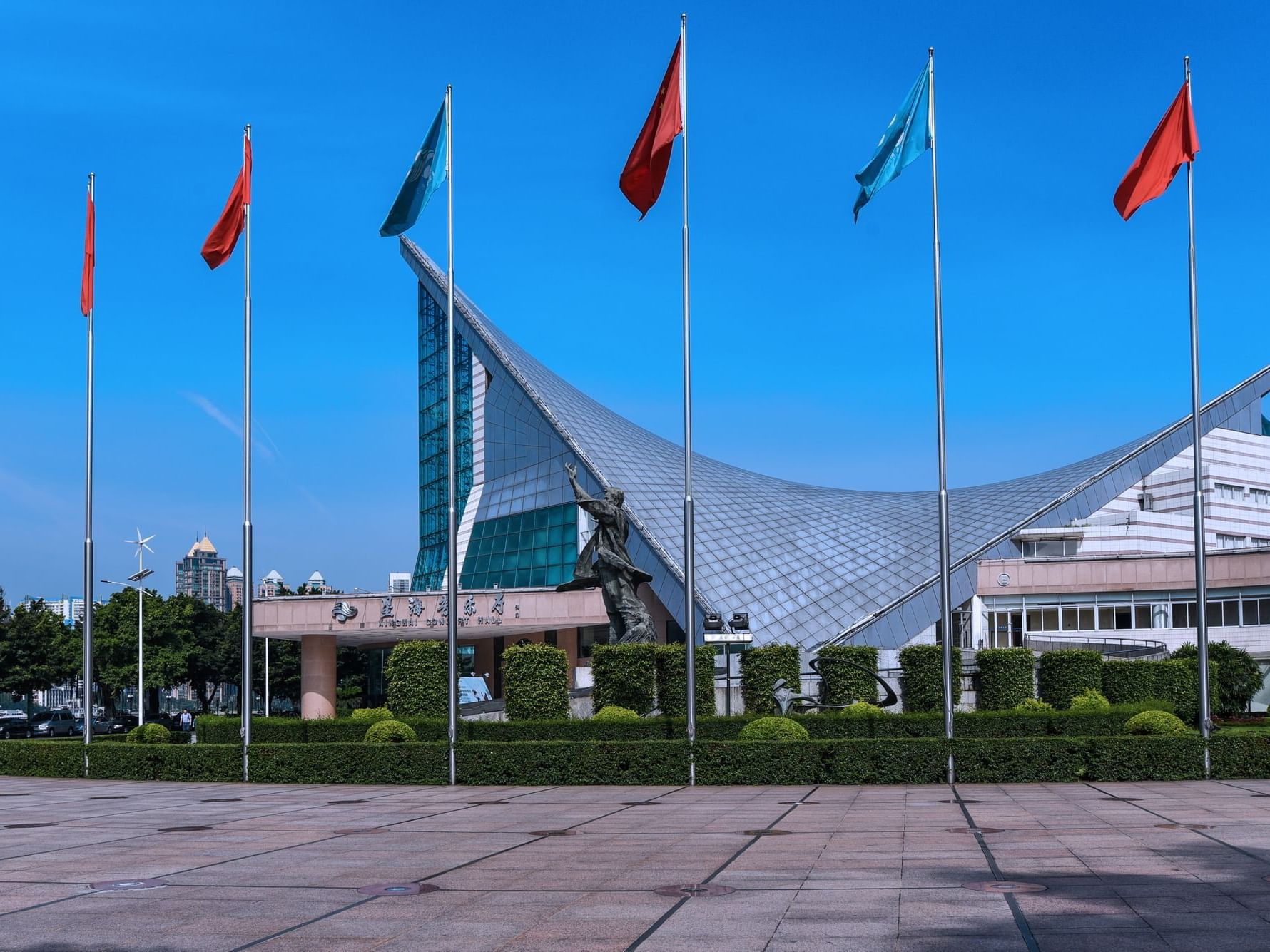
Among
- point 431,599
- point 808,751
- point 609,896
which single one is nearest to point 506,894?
point 609,896

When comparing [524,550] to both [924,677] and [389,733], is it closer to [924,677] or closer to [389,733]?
[924,677]

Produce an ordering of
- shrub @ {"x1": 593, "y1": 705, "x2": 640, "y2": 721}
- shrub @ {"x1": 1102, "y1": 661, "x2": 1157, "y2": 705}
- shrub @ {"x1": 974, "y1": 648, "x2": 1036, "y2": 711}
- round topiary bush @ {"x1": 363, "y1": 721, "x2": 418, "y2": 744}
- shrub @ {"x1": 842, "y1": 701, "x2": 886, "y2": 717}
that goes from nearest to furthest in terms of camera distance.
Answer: shrub @ {"x1": 842, "y1": 701, "x2": 886, "y2": 717}, round topiary bush @ {"x1": 363, "y1": 721, "x2": 418, "y2": 744}, shrub @ {"x1": 593, "y1": 705, "x2": 640, "y2": 721}, shrub @ {"x1": 974, "y1": 648, "x2": 1036, "y2": 711}, shrub @ {"x1": 1102, "y1": 661, "x2": 1157, "y2": 705}

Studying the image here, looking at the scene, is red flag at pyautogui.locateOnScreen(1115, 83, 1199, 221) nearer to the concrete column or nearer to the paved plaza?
the paved plaza

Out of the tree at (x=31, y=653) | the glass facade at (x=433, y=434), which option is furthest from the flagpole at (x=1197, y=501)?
the tree at (x=31, y=653)

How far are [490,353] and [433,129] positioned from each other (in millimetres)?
41237

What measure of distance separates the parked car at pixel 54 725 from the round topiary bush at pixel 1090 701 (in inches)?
1954

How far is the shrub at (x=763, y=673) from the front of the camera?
41531 mm

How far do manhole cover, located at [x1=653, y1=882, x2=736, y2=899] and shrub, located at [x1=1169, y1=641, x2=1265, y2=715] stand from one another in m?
37.6

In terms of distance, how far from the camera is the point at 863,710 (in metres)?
36.0

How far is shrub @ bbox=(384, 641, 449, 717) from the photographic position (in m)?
40.2

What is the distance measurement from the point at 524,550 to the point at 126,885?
57.0m

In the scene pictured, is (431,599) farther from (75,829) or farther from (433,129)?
(75,829)

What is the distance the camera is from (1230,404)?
68.6 m

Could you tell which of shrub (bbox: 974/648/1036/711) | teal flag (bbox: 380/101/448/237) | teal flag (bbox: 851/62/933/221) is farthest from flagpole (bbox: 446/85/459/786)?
shrub (bbox: 974/648/1036/711)
